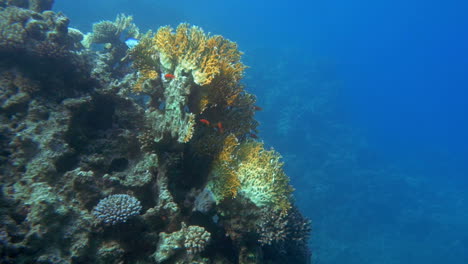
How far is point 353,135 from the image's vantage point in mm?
35156

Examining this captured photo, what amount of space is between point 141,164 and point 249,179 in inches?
80.4

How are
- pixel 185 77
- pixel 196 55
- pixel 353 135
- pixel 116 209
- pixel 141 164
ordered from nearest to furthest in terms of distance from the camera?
pixel 116 209 < pixel 185 77 < pixel 196 55 < pixel 141 164 < pixel 353 135

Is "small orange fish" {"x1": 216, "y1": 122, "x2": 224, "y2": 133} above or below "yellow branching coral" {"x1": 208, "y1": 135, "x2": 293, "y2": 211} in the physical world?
above

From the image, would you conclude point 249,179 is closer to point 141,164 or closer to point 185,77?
point 141,164

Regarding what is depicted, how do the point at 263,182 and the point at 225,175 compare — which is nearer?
the point at 225,175

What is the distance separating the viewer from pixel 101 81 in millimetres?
6191

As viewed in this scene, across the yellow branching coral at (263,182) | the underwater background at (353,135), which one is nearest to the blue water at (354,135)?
the underwater background at (353,135)

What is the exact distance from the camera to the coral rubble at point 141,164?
376 cm

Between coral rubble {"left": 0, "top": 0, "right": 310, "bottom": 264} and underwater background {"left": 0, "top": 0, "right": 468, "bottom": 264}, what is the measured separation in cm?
1874

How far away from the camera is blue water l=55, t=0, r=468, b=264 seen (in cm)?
2394

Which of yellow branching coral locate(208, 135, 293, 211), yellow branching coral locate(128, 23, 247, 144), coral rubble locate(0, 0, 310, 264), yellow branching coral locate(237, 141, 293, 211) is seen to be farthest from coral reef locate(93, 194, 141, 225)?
yellow branching coral locate(237, 141, 293, 211)

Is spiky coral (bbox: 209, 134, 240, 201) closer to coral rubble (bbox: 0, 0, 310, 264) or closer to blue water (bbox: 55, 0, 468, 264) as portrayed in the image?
coral rubble (bbox: 0, 0, 310, 264)

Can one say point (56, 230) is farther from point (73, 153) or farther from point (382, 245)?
point (382, 245)

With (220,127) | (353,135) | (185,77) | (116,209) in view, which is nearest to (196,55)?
(185,77)
